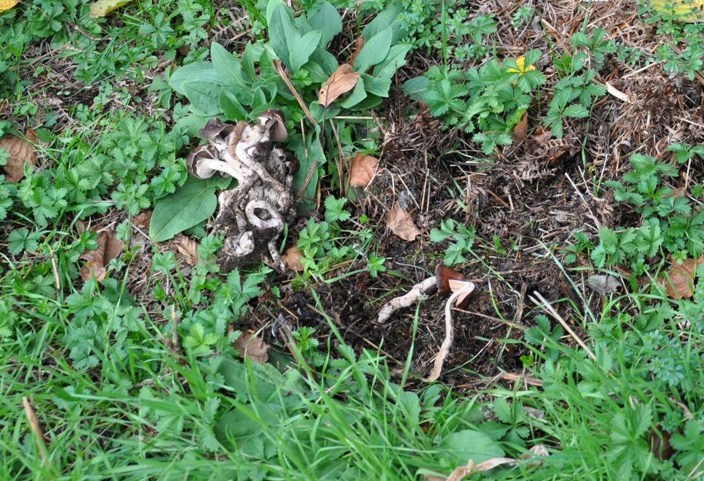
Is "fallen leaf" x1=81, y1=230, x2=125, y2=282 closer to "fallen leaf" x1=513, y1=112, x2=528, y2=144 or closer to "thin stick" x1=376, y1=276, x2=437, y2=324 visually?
"thin stick" x1=376, y1=276, x2=437, y2=324

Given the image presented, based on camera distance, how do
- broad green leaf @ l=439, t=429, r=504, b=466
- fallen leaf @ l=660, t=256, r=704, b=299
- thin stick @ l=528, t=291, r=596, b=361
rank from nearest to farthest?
broad green leaf @ l=439, t=429, r=504, b=466, thin stick @ l=528, t=291, r=596, b=361, fallen leaf @ l=660, t=256, r=704, b=299

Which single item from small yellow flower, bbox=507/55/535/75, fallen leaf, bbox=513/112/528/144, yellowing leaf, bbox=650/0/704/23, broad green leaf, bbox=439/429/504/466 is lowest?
broad green leaf, bbox=439/429/504/466


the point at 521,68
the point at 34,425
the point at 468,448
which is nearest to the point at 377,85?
the point at 521,68

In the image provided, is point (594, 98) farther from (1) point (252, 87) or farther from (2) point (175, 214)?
(2) point (175, 214)

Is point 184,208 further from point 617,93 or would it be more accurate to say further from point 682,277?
point 682,277

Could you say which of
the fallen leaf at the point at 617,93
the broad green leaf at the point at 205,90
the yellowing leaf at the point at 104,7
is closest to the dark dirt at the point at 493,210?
the fallen leaf at the point at 617,93

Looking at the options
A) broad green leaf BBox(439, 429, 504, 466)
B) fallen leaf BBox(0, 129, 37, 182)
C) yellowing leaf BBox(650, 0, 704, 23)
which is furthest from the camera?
fallen leaf BBox(0, 129, 37, 182)

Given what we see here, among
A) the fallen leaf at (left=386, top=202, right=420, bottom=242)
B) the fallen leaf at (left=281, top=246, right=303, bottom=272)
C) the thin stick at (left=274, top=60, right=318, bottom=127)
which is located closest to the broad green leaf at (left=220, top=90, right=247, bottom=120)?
the thin stick at (left=274, top=60, right=318, bottom=127)

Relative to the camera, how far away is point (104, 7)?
3.30m

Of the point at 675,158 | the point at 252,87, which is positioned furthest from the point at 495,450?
the point at 252,87

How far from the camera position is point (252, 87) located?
2.84 metres

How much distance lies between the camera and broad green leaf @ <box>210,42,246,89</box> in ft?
9.42

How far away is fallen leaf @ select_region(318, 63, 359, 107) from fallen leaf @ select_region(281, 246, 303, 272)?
544 millimetres

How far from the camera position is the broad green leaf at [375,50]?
2.86 meters
